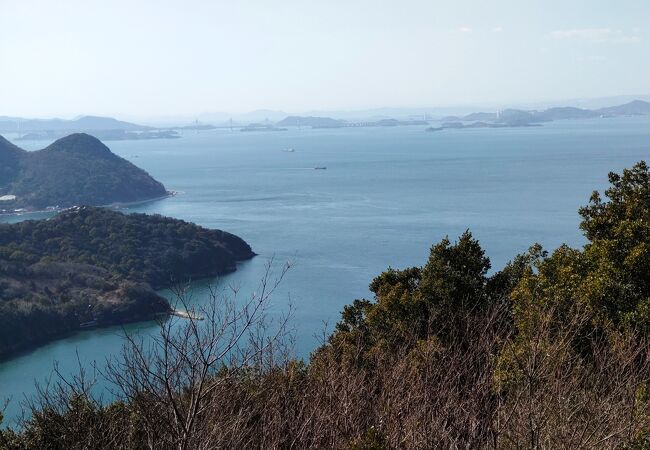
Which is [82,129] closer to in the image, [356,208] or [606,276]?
[356,208]

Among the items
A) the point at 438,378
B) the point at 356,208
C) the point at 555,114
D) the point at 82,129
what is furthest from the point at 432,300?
the point at 555,114

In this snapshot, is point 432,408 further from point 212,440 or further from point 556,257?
point 556,257

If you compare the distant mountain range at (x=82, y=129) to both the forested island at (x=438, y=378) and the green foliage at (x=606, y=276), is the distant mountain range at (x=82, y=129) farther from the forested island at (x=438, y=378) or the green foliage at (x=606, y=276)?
the green foliage at (x=606, y=276)

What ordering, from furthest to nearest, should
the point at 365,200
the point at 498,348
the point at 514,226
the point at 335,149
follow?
1. the point at 335,149
2. the point at 365,200
3. the point at 514,226
4. the point at 498,348

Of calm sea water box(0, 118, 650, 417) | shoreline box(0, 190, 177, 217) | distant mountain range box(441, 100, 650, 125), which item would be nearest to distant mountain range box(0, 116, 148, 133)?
distant mountain range box(441, 100, 650, 125)

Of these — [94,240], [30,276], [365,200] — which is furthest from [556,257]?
[365,200]

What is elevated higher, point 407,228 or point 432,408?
point 432,408

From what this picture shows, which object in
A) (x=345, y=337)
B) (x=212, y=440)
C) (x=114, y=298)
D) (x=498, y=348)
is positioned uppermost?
(x=212, y=440)
